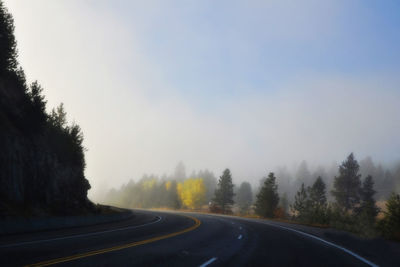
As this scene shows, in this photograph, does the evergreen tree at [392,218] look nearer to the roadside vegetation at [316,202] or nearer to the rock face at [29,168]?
the roadside vegetation at [316,202]

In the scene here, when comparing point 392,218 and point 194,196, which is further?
point 194,196

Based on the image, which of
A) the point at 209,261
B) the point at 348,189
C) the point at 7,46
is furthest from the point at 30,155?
the point at 348,189

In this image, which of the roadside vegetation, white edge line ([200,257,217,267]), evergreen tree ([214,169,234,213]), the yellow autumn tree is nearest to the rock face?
white edge line ([200,257,217,267])

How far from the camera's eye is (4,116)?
75.9ft

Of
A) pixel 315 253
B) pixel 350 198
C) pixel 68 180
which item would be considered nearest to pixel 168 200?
pixel 350 198

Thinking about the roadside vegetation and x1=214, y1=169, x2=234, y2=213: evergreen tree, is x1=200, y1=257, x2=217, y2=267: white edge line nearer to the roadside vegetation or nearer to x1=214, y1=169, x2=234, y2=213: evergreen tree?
the roadside vegetation

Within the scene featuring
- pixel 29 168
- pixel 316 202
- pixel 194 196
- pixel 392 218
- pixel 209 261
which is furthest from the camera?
pixel 194 196

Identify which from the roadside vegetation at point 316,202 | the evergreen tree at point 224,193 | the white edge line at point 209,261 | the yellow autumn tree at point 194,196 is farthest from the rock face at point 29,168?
the yellow autumn tree at point 194,196

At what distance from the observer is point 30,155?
79.2ft

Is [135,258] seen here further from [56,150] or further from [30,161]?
[56,150]

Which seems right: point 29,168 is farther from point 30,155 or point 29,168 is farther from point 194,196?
point 194,196

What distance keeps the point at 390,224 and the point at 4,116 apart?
2780 centimetres

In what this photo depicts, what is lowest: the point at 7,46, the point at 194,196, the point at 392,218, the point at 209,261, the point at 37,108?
the point at 209,261

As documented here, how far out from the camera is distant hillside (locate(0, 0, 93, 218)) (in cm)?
2117
